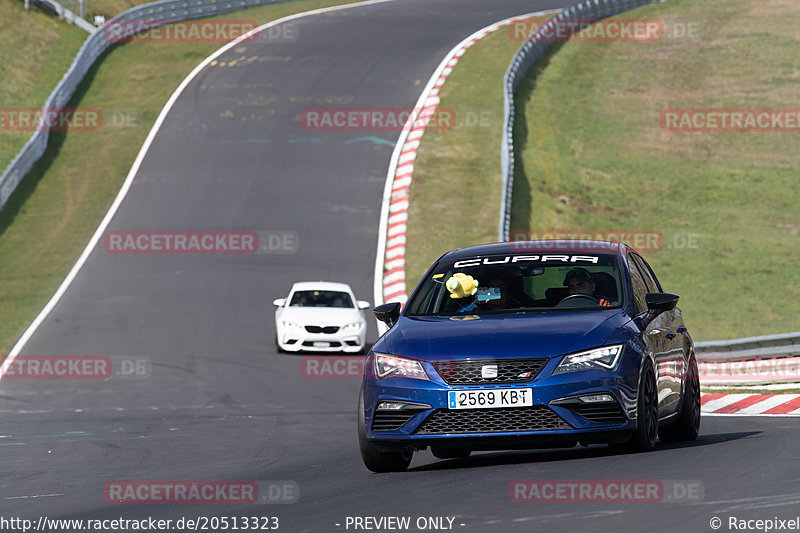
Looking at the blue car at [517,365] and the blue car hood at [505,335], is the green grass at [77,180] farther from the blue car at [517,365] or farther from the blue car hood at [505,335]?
the blue car hood at [505,335]

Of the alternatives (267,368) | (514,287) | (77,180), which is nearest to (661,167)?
(77,180)

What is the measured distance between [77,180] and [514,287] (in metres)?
28.2

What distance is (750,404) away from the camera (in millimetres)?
15188

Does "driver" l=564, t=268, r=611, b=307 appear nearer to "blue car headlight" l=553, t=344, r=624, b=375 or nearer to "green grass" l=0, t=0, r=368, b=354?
"blue car headlight" l=553, t=344, r=624, b=375

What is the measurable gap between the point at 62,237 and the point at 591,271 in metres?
23.8

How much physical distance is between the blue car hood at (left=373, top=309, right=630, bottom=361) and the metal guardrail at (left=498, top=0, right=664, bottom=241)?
2100cm

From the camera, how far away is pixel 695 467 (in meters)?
→ 8.88

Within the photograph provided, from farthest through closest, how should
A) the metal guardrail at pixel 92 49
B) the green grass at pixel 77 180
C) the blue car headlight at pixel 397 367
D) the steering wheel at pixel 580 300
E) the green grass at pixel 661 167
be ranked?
1. the metal guardrail at pixel 92 49
2. the green grass at pixel 661 167
3. the green grass at pixel 77 180
4. the steering wheel at pixel 580 300
5. the blue car headlight at pixel 397 367

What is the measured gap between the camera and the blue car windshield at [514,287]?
33.1 feet

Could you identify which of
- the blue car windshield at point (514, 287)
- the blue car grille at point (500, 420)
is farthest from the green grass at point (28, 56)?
the blue car grille at point (500, 420)

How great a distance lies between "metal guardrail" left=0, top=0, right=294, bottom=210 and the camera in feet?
118

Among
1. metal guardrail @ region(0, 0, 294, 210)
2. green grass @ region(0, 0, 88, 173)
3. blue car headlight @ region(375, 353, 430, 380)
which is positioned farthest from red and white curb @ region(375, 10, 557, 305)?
blue car headlight @ region(375, 353, 430, 380)

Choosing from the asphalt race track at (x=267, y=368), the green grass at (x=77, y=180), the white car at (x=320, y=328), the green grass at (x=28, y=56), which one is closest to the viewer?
the asphalt race track at (x=267, y=368)

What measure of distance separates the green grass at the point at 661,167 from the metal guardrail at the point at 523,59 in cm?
59
